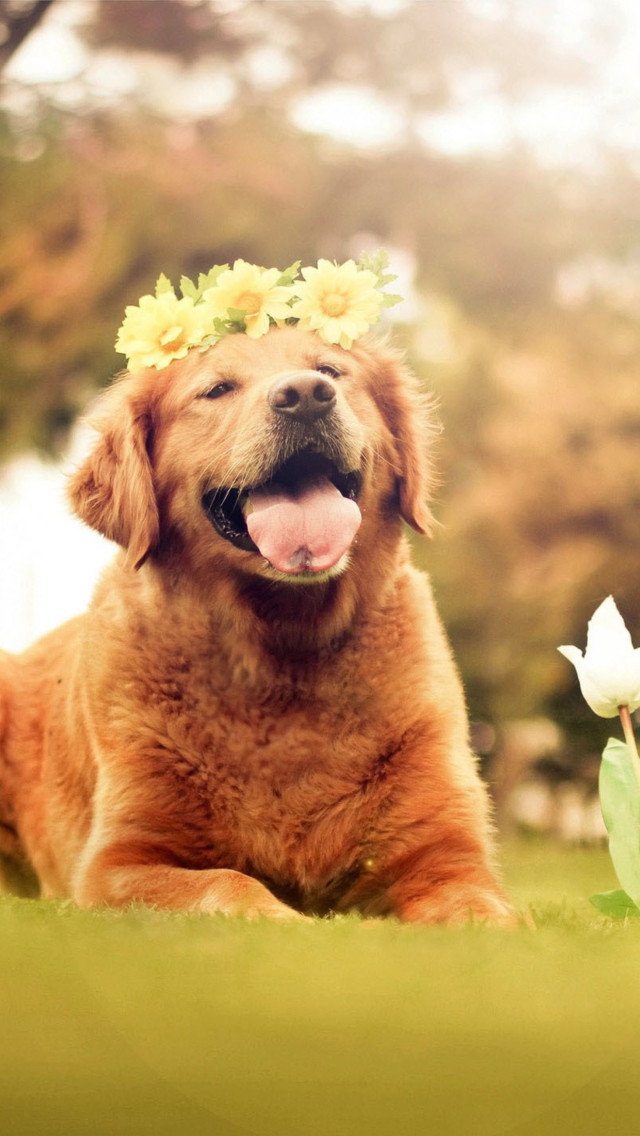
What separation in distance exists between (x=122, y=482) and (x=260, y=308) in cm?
53

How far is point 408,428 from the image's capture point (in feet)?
10.3

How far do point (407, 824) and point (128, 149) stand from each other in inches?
272

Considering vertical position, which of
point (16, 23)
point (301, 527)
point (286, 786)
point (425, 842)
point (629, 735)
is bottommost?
point (425, 842)

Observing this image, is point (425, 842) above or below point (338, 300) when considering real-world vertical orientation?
below

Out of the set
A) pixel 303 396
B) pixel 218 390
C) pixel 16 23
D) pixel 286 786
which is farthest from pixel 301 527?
pixel 16 23

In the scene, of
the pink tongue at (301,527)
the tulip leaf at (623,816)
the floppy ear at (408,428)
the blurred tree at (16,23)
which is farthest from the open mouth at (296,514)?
the blurred tree at (16,23)

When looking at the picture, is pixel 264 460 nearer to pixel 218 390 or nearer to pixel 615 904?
pixel 218 390

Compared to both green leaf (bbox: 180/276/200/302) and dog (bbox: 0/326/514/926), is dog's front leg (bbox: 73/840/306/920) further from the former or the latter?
green leaf (bbox: 180/276/200/302)

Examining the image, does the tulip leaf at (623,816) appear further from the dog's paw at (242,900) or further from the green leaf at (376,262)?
the green leaf at (376,262)

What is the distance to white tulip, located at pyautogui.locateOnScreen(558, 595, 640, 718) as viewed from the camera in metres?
2.61

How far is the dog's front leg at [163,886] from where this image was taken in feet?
7.93

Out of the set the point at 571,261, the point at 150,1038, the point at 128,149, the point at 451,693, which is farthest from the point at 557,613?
the point at 150,1038

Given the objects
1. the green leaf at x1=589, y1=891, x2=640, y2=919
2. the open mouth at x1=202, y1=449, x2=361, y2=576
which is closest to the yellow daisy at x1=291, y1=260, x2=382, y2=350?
the open mouth at x1=202, y1=449, x2=361, y2=576

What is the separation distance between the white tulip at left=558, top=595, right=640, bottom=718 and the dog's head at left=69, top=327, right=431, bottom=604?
1.86 ft
